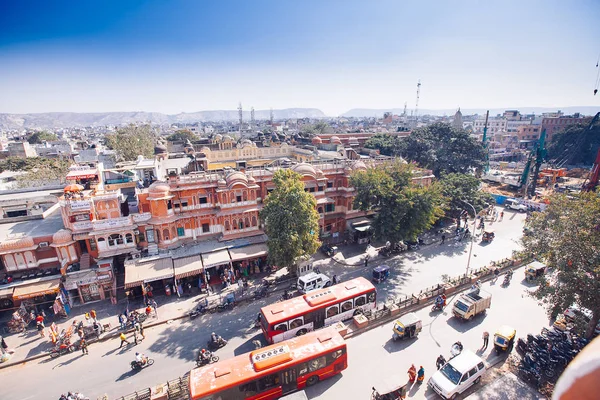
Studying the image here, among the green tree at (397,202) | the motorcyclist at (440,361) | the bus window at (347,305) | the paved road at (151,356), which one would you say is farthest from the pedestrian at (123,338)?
the green tree at (397,202)

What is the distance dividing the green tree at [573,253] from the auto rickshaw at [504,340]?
2.82 meters

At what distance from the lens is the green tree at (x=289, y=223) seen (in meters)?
27.9

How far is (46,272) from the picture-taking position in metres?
27.5

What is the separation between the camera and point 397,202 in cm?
3136

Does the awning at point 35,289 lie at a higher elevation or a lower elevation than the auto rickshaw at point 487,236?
higher

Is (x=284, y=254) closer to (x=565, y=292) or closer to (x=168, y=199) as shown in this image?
(x=168, y=199)

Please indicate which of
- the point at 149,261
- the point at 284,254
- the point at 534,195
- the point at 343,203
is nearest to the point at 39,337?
the point at 149,261

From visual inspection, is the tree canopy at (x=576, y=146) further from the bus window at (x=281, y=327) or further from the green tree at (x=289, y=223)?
the bus window at (x=281, y=327)

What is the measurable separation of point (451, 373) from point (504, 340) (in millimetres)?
5243

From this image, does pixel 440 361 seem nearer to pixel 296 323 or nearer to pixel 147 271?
pixel 296 323

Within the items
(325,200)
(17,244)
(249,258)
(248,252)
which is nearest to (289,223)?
(248,252)

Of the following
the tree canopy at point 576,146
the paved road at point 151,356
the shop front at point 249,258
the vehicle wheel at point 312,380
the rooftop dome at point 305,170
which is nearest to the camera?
the vehicle wheel at point 312,380

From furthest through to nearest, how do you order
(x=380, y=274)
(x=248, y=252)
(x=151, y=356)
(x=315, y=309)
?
(x=248, y=252), (x=380, y=274), (x=315, y=309), (x=151, y=356)

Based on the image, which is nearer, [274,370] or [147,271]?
[274,370]
